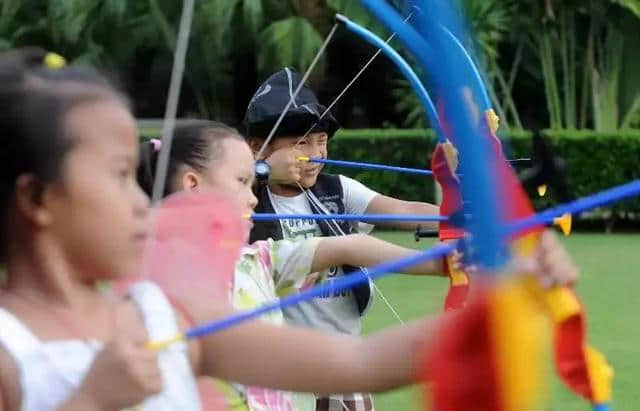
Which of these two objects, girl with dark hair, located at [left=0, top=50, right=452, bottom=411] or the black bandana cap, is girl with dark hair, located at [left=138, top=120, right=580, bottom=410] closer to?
girl with dark hair, located at [left=0, top=50, right=452, bottom=411]

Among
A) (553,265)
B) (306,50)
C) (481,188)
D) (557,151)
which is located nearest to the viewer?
(481,188)

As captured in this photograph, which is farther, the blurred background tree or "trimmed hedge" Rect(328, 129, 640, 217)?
the blurred background tree

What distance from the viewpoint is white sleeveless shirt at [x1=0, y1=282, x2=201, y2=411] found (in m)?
1.22

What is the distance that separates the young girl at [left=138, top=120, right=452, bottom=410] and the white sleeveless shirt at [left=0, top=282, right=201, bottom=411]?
2.73ft

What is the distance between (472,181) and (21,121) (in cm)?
43

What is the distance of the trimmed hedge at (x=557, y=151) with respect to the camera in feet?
34.8

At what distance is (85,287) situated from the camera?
1297 mm

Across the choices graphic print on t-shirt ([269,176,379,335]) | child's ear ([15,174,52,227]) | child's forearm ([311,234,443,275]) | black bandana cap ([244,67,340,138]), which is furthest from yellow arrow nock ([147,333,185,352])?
black bandana cap ([244,67,340,138])

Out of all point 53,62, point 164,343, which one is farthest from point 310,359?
point 53,62

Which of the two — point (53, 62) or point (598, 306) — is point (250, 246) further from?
point (598, 306)

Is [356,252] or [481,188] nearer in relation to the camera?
[481,188]

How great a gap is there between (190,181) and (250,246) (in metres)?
0.33

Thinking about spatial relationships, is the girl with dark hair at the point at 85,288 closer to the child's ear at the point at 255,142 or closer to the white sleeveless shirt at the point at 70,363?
the white sleeveless shirt at the point at 70,363

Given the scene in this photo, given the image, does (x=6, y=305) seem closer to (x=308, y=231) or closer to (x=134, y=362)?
(x=134, y=362)
